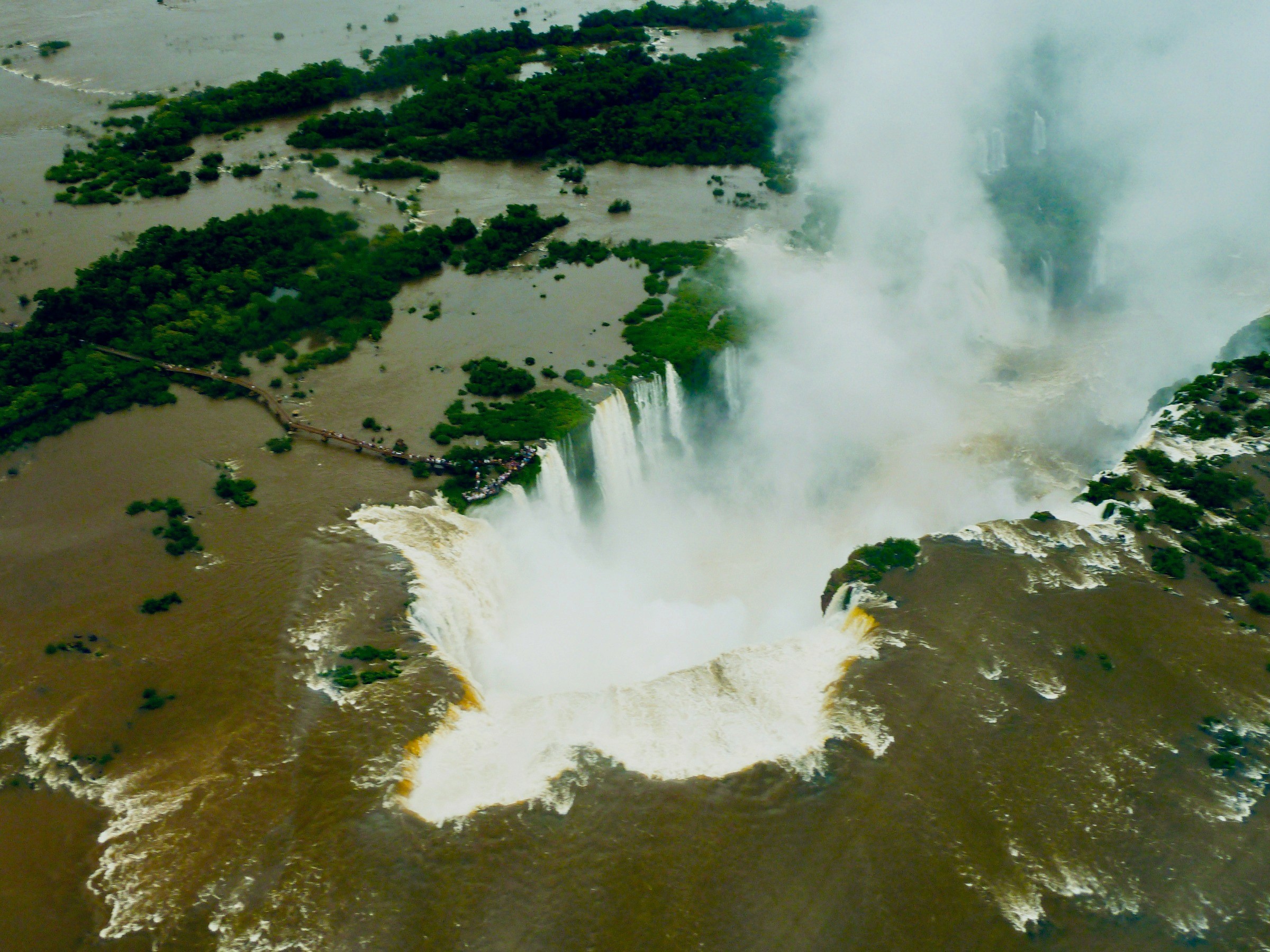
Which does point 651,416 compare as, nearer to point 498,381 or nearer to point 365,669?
point 498,381

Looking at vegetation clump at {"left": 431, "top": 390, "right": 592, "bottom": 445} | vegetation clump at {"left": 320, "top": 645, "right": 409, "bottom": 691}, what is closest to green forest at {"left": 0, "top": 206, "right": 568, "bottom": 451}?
vegetation clump at {"left": 431, "top": 390, "right": 592, "bottom": 445}

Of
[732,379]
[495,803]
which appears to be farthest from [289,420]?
[495,803]

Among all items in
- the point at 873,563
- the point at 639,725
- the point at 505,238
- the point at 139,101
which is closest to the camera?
the point at 639,725

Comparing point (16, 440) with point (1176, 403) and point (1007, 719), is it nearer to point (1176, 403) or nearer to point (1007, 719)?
point (1007, 719)

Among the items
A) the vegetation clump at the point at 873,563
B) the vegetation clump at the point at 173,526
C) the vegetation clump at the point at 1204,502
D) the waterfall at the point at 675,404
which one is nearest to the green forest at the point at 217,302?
the vegetation clump at the point at 173,526

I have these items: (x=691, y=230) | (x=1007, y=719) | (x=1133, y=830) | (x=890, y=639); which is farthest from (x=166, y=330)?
(x=1133, y=830)

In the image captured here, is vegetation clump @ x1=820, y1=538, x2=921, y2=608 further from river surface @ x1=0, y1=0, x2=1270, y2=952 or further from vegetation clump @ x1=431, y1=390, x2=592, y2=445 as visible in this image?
vegetation clump @ x1=431, y1=390, x2=592, y2=445
